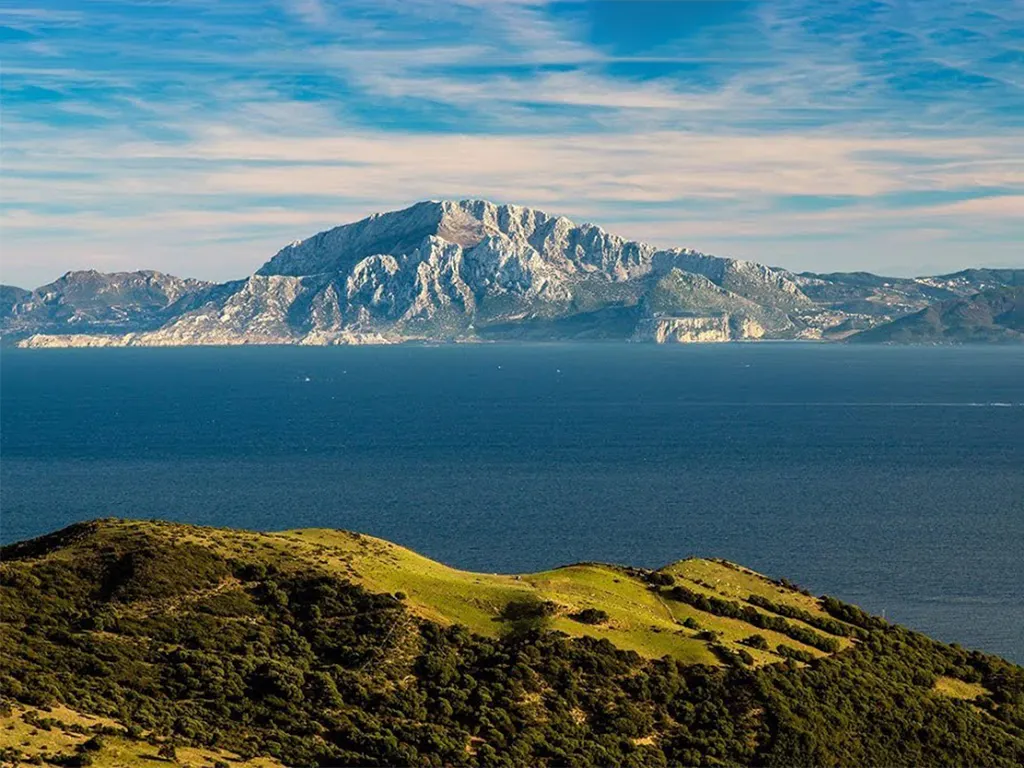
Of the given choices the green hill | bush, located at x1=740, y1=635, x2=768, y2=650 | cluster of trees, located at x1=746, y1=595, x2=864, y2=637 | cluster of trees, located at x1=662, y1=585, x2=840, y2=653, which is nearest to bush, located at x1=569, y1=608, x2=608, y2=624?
the green hill

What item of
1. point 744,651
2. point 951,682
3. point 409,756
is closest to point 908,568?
point 951,682

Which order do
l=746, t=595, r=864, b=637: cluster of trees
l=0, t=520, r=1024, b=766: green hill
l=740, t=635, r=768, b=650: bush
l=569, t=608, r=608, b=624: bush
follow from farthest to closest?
l=746, t=595, r=864, b=637: cluster of trees → l=740, t=635, r=768, b=650: bush → l=569, t=608, r=608, b=624: bush → l=0, t=520, r=1024, b=766: green hill

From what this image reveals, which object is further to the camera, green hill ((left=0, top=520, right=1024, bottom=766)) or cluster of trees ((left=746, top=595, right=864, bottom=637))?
cluster of trees ((left=746, top=595, right=864, bottom=637))

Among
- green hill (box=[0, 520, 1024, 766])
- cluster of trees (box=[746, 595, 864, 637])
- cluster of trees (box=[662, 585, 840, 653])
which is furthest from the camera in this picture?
cluster of trees (box=[746, 595, 864, 637])

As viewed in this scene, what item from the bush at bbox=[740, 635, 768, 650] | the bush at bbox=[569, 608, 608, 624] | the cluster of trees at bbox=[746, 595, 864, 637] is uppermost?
the bush at bbox=[569, 608, 608, 624]

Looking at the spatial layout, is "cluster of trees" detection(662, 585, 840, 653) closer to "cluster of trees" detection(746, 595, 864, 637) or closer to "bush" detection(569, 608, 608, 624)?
"cluster of trees" detection(746, 595, 864, 637)

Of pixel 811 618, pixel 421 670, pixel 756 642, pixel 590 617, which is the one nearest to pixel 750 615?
pixel 811 618

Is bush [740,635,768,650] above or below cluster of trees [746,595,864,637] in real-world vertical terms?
above
